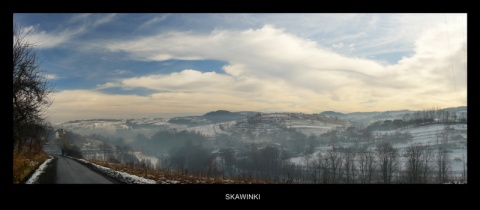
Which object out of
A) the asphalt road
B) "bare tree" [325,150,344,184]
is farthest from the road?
"bare tree" [325,150,344,184]

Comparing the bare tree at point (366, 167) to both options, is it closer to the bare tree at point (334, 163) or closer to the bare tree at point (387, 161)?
the bare tree at point (387, 161)

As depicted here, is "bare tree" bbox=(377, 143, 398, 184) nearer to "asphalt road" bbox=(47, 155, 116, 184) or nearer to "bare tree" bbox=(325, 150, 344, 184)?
"bare tree" bbox=(325, 150, 344, 184)

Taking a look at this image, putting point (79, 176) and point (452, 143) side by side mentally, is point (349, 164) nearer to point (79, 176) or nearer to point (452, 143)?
point (452, 143)

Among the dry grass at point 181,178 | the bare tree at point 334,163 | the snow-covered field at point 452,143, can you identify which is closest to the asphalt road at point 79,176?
the dry grass at point 181,178
